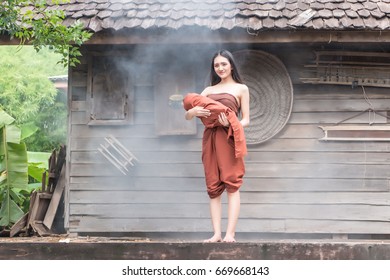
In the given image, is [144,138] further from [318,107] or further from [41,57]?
[41,57]

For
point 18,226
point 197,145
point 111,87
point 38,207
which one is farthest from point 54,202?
point 197,145

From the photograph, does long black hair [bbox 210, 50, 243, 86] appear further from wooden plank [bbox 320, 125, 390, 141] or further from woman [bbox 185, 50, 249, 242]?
wooden plank [bbox 320, 125, 390, 141]

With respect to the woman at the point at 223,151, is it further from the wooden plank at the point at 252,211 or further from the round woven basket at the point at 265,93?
the wooden plank at the point at 252,211

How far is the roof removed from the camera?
6590 mm

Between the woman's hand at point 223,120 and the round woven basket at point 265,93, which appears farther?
the round woven basket at point 265,93

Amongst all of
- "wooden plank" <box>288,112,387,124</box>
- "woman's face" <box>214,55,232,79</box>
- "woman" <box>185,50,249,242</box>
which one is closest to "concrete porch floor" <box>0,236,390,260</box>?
"woman" <box>185,50,249,242</box>

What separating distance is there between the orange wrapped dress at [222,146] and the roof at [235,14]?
1.79m

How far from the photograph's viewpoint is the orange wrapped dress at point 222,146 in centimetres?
490

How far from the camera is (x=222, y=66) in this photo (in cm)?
511

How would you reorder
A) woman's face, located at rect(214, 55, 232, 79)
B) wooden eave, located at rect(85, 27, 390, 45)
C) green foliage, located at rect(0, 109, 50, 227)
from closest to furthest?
1. woman's face, located at rect(214, 55, 232, 79)
2. wooden eave, located at rect(85, 27, 390, 45)
3. green foliage, located at rect(0, 109, 50, 227)

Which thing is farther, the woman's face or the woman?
the woman's face

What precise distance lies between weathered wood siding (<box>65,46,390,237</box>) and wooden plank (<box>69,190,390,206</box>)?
1cm

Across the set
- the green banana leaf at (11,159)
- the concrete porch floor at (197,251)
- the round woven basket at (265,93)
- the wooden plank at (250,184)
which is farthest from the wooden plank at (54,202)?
the concrete porch floor at (197,251)

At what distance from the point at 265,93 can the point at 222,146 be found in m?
2.61
